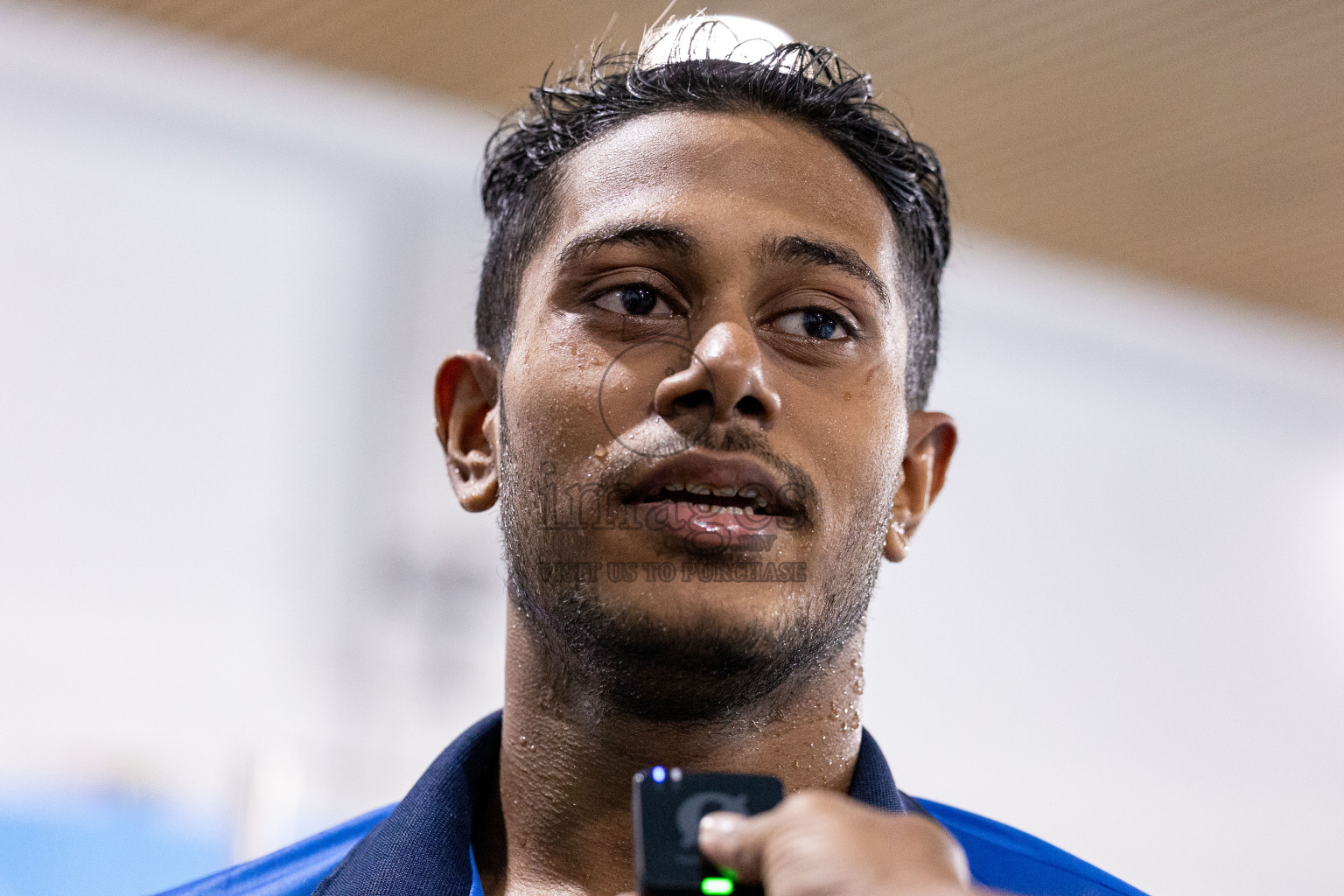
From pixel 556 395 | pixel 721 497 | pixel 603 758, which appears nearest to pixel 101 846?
pixel 603 758

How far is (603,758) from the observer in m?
1.12

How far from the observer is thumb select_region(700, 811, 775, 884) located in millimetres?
618

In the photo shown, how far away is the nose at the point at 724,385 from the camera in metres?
1.00

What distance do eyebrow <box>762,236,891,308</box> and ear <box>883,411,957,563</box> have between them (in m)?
0.22

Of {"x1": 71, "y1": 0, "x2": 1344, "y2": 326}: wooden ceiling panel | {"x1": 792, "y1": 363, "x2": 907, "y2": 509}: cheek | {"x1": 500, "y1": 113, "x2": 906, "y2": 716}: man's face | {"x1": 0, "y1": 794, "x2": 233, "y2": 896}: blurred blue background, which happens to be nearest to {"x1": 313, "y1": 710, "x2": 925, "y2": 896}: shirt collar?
{"x1": 500, "y1": 113, "x2": 906, "y2": 716}: man's face

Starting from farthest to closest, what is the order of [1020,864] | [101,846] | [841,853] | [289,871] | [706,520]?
[101,846]
[289,871]
[1020,864]
[706,520]
[841,853]

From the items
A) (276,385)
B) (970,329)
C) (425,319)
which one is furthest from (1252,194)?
(276,385)

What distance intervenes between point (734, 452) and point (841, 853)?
18.4 inches

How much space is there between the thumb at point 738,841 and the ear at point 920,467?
2.15 feet

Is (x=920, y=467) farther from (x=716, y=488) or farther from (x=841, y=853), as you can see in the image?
(x=841, y=853)

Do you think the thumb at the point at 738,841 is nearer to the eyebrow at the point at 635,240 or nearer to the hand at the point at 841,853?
the hand at the point at 841,853

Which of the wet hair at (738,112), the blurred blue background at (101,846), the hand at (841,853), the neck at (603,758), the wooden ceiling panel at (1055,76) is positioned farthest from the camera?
the wooden ceiling panel at (1055,76)

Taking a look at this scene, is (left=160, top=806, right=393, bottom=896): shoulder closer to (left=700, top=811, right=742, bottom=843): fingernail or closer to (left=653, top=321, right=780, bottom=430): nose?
(left=653, top=321, right=780, bottom=430): nose

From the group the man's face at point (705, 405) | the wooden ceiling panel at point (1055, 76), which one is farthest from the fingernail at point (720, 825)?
the wooden ceiling panel at point (1055, 76)
